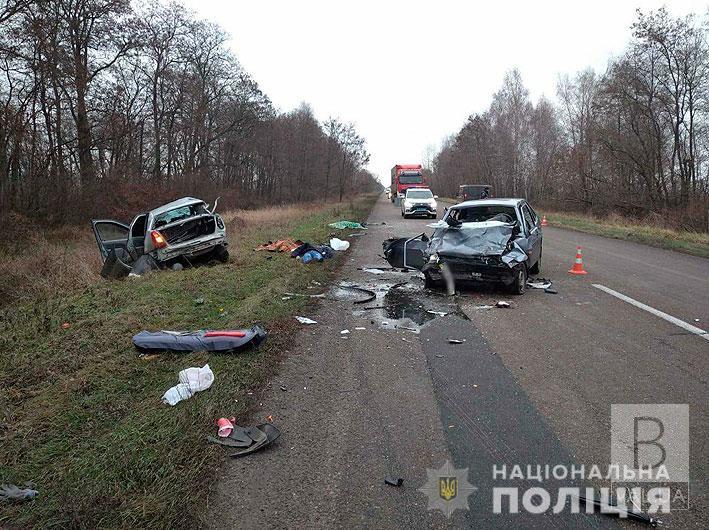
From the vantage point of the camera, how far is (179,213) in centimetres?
1230

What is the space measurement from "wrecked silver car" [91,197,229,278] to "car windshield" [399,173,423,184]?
30897 mm

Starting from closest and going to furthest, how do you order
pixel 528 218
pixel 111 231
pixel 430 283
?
pixel 430 283, pixel 528 218, pixel 111 231

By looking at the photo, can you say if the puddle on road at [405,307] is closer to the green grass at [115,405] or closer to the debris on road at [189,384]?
the green grass at [115,405]

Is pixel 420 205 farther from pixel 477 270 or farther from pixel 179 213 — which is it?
pixel 477 270

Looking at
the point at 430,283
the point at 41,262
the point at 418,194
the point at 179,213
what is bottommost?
the point at 430,283

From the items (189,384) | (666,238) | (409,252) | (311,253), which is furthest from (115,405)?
(666,238)

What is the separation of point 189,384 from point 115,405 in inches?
24.4

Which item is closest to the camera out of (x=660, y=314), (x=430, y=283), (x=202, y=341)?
(x=202, y=341)

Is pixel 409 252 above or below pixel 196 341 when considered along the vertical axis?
above

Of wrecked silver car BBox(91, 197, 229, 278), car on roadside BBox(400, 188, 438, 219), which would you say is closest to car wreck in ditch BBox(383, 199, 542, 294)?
wrecked silver car BBox(91, 197, 229, 278)

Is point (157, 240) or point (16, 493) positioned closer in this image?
point (16, 493)

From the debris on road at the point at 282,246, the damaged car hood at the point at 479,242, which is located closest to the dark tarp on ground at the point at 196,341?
the damaged car hood at the point at 479,242

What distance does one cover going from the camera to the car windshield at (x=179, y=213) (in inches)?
471

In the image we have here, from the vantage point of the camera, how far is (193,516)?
270cm
